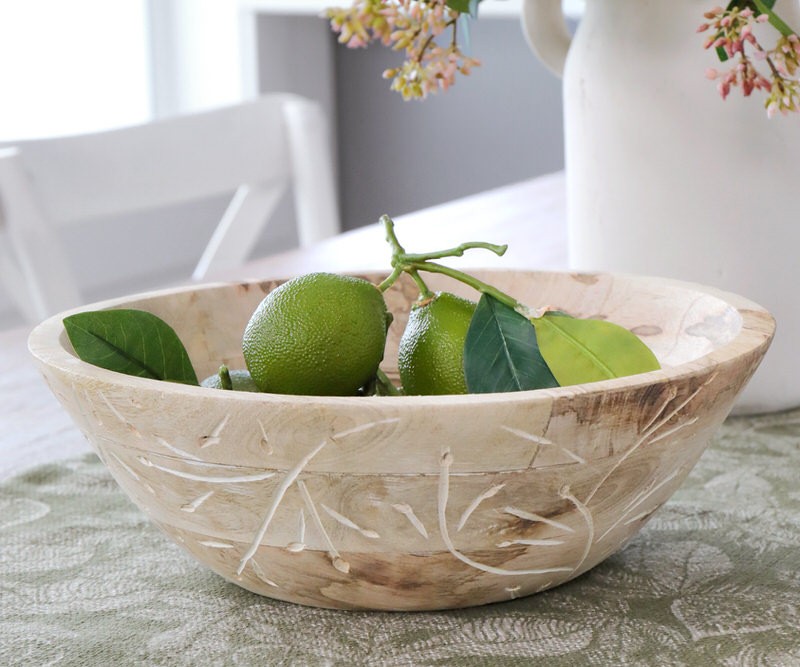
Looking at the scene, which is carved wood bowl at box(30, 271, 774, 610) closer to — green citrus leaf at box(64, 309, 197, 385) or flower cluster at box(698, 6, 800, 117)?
green citrus leaf at box(64, 309, 197, 385)

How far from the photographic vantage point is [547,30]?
74 centimetres

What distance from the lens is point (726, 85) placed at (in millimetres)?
555

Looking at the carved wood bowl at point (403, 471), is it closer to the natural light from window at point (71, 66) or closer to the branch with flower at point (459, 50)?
the branch with flower at point (459, 50)

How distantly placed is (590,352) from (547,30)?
15.4 inches

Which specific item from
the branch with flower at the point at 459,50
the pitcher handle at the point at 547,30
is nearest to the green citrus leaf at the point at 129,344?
the branch with flower at the point at 459,50

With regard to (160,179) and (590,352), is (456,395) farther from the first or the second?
(160,179)

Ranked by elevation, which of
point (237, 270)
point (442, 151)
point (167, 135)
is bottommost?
point (442, 151)

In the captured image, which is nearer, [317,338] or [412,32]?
[317,338]

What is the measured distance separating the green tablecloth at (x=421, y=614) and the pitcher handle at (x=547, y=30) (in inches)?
14.0

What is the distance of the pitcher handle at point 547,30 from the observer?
73 cm

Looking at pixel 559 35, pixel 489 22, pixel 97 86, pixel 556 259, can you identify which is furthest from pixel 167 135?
pixel 489 22

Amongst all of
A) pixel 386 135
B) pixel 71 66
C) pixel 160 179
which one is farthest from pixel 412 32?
pixel 386 135

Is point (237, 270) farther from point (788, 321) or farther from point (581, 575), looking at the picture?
point (581, 575)

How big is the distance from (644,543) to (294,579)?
175 millimetres
